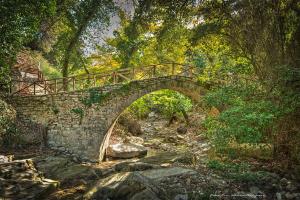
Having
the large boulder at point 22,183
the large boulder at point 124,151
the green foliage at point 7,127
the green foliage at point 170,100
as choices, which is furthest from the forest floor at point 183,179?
the green foliage at point 170,100

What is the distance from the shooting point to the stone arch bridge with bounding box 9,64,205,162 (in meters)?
13.2

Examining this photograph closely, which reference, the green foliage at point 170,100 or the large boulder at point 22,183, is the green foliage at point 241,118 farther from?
the green foliage at point 170,100

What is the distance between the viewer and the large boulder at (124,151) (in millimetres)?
14164

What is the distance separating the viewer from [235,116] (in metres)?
7.78

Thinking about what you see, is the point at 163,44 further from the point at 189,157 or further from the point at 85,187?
the point at 85,187

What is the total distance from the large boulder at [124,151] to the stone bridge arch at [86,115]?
110 cm

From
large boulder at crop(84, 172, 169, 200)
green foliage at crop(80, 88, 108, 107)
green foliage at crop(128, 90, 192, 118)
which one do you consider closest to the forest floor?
large boulder at crop(84, 172, 169, 200)

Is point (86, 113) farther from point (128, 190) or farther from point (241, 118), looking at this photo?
point (241, 118)

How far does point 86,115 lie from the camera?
519 inches

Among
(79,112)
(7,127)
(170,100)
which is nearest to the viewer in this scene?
(7,127)

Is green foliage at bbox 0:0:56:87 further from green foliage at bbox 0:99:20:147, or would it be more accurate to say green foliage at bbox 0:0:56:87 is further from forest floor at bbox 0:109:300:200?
forest floor at bbox 0:109:300:200

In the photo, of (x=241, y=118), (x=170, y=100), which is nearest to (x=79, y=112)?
(x=170, y=100)

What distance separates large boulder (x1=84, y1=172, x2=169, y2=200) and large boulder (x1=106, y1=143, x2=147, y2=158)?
20.4 ft

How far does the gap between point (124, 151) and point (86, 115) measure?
101 inches
